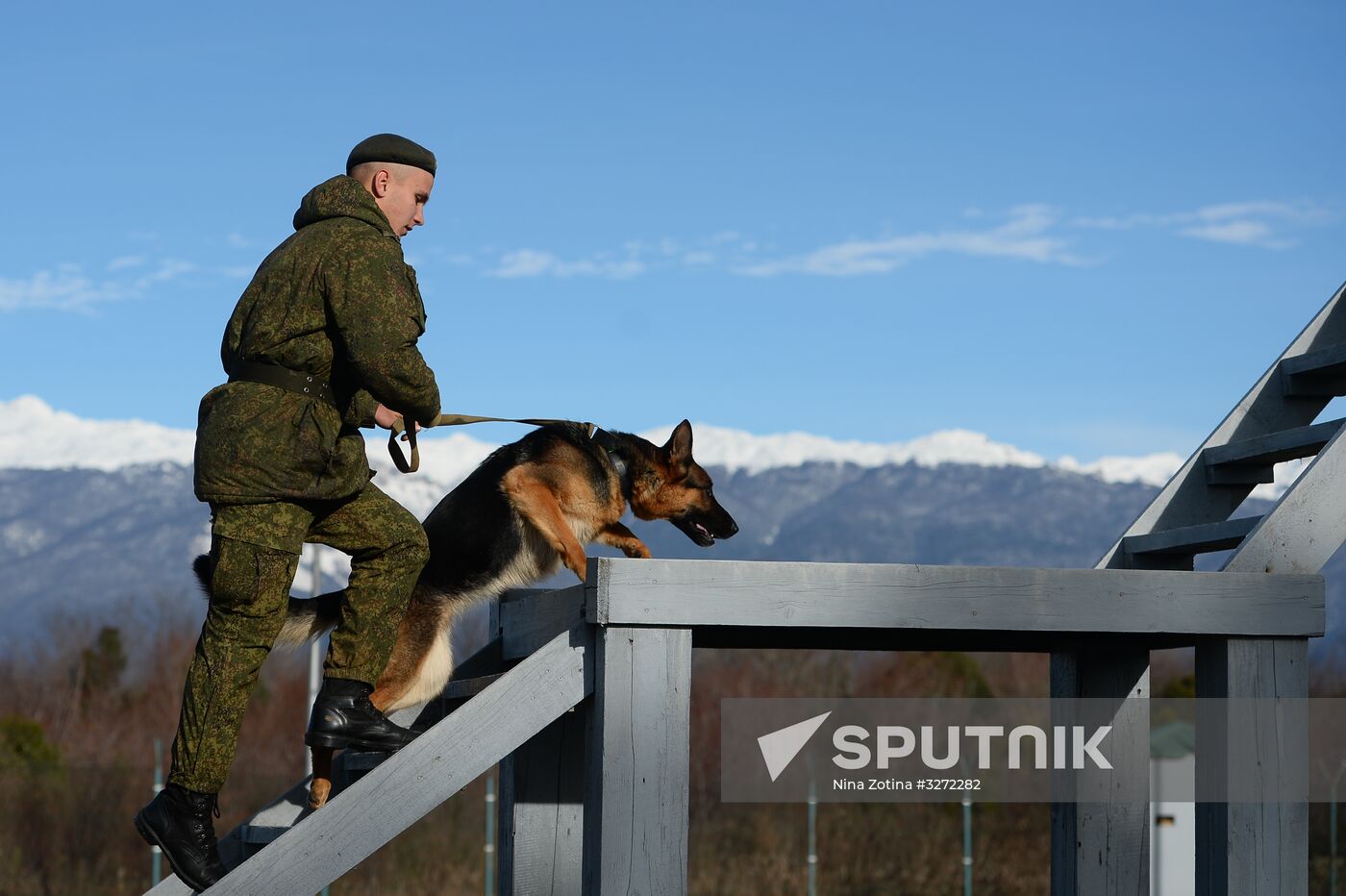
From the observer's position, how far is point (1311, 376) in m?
5.83

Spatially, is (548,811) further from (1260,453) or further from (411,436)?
(1260,453)

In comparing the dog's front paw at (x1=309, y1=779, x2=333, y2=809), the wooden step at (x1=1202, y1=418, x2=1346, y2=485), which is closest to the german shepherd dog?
the dog's front paw at (x1=309, y1=779, x2=333, y2=809)

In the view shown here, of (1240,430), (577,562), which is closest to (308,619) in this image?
(577,562)

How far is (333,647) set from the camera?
4656 mm

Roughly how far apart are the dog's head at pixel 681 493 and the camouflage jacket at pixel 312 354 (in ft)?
7.01

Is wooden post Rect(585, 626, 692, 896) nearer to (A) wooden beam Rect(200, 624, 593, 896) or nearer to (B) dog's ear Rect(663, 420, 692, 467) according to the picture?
(A) wooden beam Rect(200, 624, 593, 896)

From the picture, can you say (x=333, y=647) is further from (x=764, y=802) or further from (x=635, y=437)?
(x=764, y=802)

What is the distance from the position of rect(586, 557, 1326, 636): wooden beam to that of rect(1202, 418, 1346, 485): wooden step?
0.70 meters

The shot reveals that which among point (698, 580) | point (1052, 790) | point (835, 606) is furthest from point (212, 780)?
point (1052, 790)

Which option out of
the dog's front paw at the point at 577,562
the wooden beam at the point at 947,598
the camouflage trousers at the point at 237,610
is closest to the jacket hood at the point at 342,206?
the camouflage trousers at the point at 237,610

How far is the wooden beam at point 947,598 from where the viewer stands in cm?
435

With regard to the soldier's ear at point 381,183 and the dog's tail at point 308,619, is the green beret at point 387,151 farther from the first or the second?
the dog's tail at point 308,619

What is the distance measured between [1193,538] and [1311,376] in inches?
35.1

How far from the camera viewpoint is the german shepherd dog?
18.0 feet
